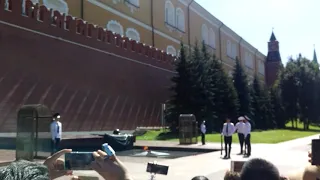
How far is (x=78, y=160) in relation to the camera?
108 inches

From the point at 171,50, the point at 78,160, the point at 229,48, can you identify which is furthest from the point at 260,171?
the point at 229,48

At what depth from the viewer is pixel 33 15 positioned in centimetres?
1945

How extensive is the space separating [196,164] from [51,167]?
9.63m

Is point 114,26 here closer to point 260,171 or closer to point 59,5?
point 59,5

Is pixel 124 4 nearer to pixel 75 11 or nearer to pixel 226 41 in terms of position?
pixel 75 11

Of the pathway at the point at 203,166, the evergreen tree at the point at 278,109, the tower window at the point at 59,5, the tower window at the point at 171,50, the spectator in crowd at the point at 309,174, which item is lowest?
the pathway at the point at 203,166

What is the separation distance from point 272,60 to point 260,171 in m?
74.0

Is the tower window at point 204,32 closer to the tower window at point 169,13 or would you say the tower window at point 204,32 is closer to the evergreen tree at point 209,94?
the tower window at point 169,13

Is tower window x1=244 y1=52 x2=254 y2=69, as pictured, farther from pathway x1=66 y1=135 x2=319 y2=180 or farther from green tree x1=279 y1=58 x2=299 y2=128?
pathway x1=66 y1=135 x2=319 y2=180

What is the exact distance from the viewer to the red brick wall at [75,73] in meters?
18.2

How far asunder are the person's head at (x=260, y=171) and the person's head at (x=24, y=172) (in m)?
1.07

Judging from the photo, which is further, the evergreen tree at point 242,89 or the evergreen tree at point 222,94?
the evergreen tree at point 242,89

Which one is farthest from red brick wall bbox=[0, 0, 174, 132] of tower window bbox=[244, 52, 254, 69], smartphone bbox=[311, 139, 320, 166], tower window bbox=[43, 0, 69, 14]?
tower window bbox=[244, 52, 254, 69]

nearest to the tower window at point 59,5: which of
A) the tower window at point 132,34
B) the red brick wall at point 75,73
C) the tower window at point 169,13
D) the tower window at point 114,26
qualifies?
the red brick wall at point 75,73
